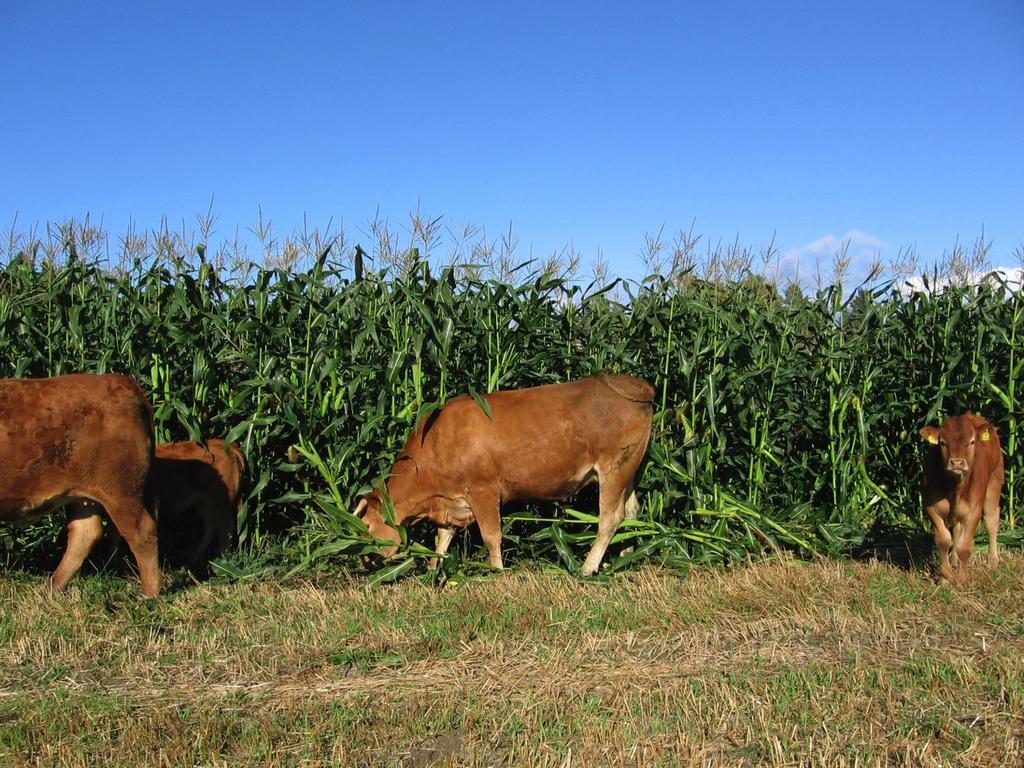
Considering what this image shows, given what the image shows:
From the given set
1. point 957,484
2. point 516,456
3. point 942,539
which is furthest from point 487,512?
point 957,484

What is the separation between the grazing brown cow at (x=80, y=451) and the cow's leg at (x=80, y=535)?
0.65 ft

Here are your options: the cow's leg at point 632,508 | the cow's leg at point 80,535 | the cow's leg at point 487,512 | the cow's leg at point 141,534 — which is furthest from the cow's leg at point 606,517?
the cow's leg at point 80,535

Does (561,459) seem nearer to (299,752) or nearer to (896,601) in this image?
(896,601)

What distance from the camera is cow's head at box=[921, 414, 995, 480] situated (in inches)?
283

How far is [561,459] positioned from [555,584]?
A: 115cm

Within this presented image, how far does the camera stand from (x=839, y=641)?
240 inches

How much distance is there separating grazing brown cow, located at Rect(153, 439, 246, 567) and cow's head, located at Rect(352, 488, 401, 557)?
121 centimetres

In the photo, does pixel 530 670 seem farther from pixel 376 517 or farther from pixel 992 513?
pixel 992 513

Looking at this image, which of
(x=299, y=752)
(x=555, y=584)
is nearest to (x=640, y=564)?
(x=555, y=584)

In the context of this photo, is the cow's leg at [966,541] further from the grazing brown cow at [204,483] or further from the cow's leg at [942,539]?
the grazing brown cow at [204,483]

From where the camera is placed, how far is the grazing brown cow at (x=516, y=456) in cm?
816

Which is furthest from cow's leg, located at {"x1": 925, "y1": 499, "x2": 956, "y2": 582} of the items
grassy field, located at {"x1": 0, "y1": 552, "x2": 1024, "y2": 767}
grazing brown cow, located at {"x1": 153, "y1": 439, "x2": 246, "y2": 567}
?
grazing brown cow, located at {"x1": 153, "y1": 439, "x2": 246, "y2": 567}

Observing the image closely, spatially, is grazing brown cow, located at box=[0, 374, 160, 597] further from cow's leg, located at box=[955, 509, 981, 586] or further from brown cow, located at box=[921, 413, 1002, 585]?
cow's leg, located at box=[955, 509, 981, 586]

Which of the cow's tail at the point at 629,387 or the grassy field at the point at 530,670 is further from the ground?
the cow's tail at the point at 629,387
